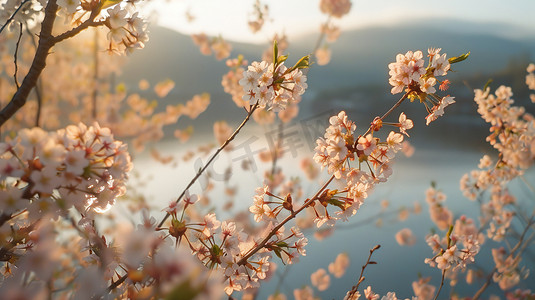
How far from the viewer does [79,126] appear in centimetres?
74

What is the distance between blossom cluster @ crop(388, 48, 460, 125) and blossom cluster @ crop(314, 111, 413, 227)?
4.1 inches

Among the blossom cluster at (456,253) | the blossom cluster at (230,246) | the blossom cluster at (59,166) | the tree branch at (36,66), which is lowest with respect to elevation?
the blossom cluster at (456,253)

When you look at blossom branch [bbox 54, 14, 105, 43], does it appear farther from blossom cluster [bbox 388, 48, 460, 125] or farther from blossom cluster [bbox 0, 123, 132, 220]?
blossom cluster [bbox 388, 48, 460, 125]

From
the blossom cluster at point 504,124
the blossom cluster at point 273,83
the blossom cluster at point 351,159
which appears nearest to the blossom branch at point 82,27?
the blossom cluster at point 273,83

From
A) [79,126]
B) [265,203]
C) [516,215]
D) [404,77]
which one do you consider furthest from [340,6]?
[79,126]

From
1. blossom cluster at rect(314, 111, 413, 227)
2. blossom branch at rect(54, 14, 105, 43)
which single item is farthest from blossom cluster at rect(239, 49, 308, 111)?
blossom branch at rect(54, 14, 105, 43)

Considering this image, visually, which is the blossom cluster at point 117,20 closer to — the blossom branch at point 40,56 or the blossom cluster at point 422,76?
the blossom branch at point 40,56

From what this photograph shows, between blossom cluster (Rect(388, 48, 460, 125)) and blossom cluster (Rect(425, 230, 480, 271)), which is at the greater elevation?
blossom cluster (Rect(388, 48, 460, 125))

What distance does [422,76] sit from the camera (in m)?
1.13

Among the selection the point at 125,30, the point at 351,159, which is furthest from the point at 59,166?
the point at 351,159

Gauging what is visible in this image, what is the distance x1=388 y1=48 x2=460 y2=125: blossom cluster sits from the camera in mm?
1104

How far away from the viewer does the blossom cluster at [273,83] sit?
1.11 meters

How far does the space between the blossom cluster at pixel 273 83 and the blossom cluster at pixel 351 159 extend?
17 centimetres

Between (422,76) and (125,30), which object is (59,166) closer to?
(125,30)
